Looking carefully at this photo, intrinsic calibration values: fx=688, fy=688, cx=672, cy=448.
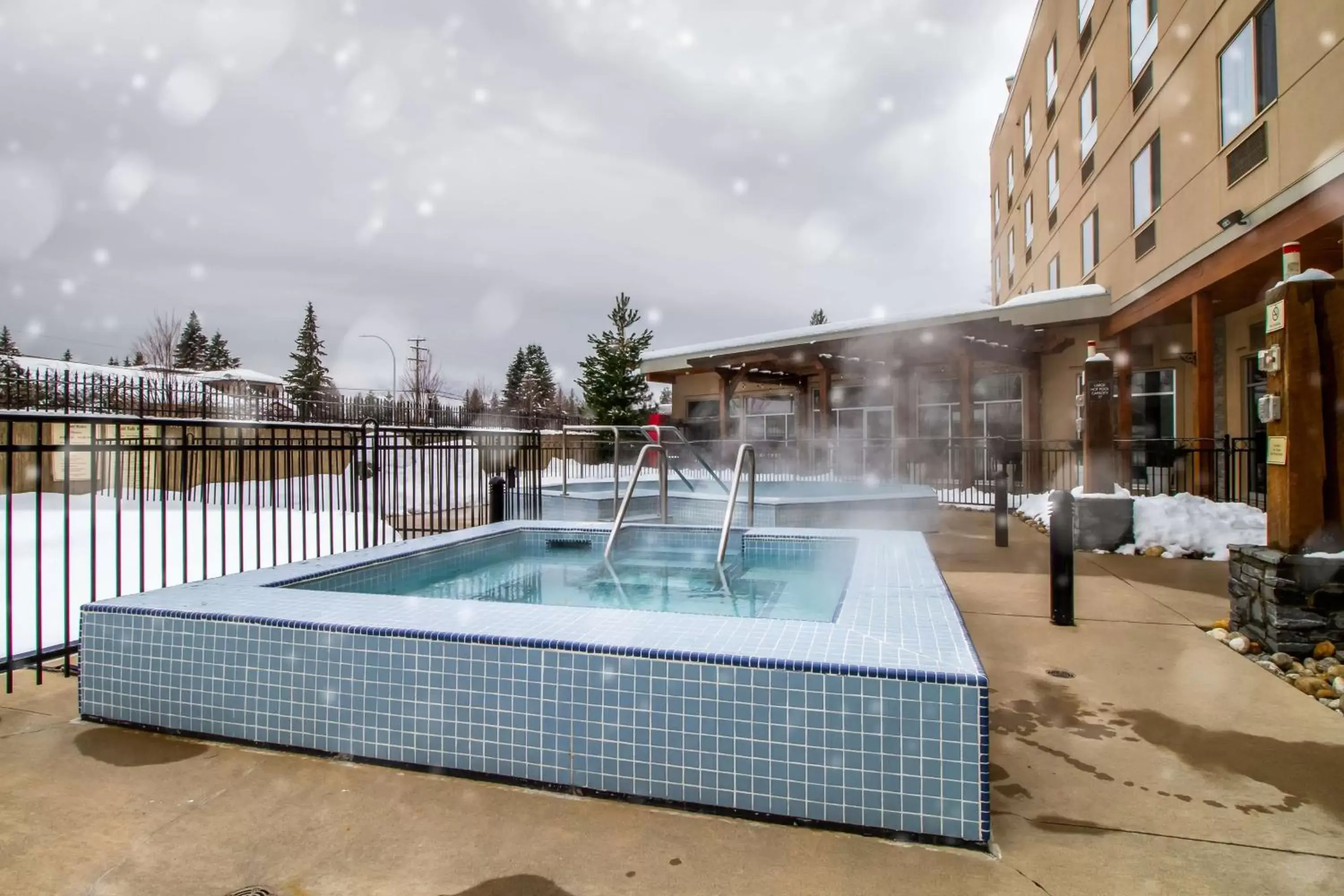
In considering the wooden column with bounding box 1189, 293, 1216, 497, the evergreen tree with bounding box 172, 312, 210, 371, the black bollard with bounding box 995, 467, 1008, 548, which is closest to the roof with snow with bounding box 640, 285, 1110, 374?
the wooden column with bounding box 1189, 293, 1216, 497

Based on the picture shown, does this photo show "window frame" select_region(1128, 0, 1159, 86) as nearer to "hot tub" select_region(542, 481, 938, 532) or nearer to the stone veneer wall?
"hot tub" select_region(542, 481, 938, 532)

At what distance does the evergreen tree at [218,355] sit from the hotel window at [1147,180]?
229ft

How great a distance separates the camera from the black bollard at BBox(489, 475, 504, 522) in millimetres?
6844

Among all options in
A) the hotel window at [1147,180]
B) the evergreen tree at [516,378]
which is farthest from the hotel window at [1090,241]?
the evergreen tree at [516,378]

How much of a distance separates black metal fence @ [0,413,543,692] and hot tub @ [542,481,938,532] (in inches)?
35.4

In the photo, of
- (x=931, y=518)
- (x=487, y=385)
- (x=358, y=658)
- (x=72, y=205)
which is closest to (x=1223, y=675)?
(x=358, y=658)

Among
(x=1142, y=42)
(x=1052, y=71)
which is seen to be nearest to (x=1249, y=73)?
(x=1142, y=42)

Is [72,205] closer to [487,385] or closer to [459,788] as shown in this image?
[459,788]

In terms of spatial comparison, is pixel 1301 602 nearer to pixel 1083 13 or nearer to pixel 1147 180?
pixel 1147 180

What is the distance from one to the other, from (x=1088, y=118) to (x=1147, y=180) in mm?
3840

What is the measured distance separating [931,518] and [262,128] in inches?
489

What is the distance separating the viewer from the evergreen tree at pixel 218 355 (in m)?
63.3

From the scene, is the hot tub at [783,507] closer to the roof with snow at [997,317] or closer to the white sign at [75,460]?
the roof with snow at [997,317]

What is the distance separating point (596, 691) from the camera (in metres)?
2.21
